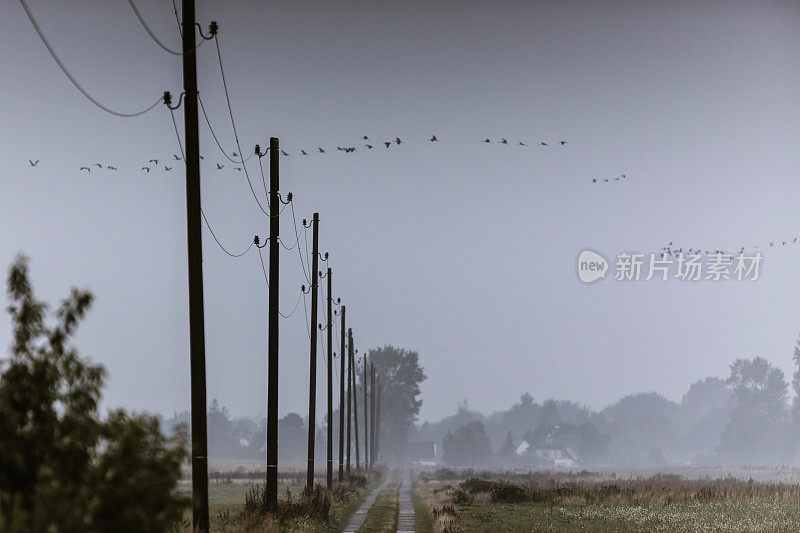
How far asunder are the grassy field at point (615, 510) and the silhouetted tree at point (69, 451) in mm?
17397

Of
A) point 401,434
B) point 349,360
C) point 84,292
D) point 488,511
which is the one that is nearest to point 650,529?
point 488,511

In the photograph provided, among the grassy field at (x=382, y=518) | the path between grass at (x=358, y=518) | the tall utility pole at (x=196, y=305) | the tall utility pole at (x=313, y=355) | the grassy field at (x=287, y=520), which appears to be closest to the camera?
the tall utility pole at (x=196, y=305)

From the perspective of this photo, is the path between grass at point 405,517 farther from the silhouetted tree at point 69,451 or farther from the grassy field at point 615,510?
the silhouetted tree at point 69,451

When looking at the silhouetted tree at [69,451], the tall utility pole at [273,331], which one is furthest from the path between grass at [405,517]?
the silhouetted tree at [69,451]

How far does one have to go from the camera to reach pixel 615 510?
37.1m

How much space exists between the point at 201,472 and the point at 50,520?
888 cm

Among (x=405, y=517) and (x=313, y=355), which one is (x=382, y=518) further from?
(x=313, y=355)

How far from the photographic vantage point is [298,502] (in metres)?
31.9

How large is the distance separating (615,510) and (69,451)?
95.1 ft

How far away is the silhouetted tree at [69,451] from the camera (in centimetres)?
1012

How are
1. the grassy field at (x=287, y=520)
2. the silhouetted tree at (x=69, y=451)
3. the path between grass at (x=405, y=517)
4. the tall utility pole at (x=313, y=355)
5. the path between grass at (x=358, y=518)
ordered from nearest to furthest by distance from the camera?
the silhouetted tree at (x=69, y=451), the grassy field at (x=287, y=520), the path between grass at (x=358, y=518), the path between grass at (x=405, y=517), the tall utility pole at (x=313, y=355)

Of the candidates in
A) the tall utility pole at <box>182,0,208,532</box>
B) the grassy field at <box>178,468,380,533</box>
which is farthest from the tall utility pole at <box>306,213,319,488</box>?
the tall utility pole at <box>182,0,208,532</box>

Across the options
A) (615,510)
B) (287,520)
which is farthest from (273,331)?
(615,510)

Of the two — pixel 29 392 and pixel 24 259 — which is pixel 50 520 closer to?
pixel 29 392
